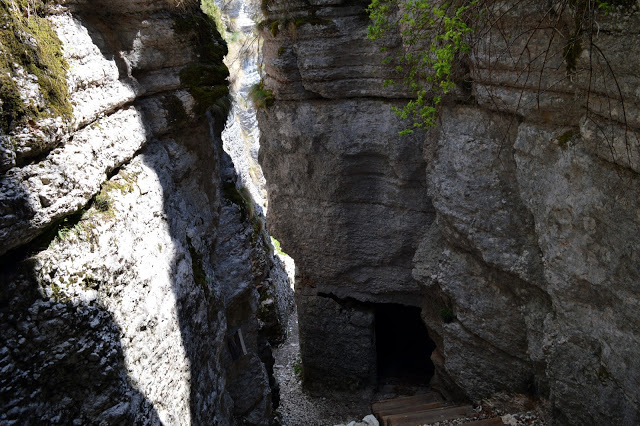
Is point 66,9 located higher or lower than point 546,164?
higher

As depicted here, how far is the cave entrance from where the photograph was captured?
1044 centimetres

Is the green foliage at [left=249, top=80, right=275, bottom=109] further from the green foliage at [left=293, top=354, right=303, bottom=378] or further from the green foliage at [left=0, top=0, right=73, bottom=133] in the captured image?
the green foliage at [left=293, top=354, right=303, bottom=378]

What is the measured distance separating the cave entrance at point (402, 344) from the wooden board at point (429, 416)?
3.62 metres

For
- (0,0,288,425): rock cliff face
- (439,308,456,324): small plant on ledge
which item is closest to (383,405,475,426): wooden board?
(439,308,456,324): small plant on ledge

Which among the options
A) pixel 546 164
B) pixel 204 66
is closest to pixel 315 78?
pixel 204 66

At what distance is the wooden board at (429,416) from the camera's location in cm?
633

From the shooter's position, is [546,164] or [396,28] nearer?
[546,164]

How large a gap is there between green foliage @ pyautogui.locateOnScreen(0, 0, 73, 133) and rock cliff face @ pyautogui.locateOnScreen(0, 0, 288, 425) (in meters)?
0.05

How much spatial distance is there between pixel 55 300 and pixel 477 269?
15.6 feet

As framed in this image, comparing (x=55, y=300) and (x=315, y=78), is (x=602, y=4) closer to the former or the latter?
(x=55, y=300)

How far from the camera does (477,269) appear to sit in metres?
6.56

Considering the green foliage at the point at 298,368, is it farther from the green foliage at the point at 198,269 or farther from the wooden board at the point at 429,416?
the green foliage at the point at 198,269

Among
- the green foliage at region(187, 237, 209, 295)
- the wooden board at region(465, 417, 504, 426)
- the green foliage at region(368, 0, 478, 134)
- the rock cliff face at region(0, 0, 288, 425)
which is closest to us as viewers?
the rock cliff face at region(0, 0, 288, 425)

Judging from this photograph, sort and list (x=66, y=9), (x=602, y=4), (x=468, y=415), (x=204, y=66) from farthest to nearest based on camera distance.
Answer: (x=468, y=415), (x=204, y=66), (x=66, y=9), (x=602, y=4)
